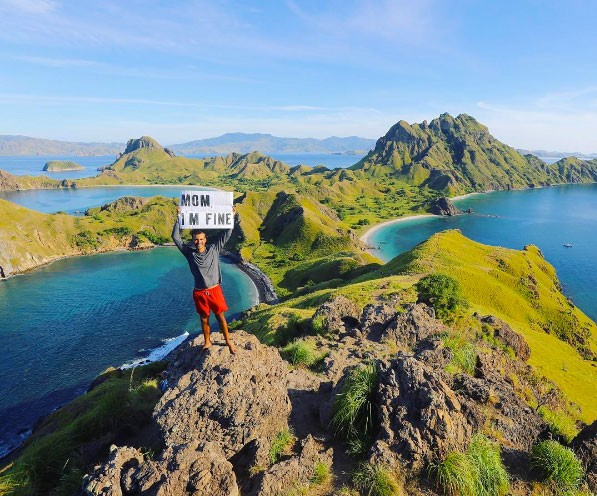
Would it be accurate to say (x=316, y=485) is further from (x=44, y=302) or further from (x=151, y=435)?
(x=44, y=302)

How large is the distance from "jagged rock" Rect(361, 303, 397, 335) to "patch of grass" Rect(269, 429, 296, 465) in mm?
13584

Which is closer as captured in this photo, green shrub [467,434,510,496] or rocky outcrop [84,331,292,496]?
rocky outcrop [84,331,292,496]

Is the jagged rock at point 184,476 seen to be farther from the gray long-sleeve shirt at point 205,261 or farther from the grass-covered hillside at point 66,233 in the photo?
the grass-covered hillside at point 66,233

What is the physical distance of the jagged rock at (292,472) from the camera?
9.30m

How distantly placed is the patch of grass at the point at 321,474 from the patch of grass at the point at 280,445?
131cm

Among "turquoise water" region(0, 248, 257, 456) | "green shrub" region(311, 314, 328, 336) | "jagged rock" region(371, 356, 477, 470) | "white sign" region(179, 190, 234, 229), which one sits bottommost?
"turquoise water" region(0, 248, 257, 456)

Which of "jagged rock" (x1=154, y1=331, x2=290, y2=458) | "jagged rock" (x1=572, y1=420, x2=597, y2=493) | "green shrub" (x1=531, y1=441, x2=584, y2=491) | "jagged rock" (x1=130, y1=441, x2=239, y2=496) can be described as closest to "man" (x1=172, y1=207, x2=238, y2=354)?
"jagged rock" (x1=154, y1=331, x2=290, y2=458)

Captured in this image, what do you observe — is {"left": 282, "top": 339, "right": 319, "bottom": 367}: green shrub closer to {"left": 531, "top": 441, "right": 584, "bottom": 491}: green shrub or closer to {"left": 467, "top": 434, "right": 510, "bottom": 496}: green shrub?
{"left": 467, "top": 434, "right": 510, "bottom": 496}: green shrub

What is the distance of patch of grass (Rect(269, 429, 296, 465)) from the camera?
10.7 metres

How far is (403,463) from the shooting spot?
397 inches

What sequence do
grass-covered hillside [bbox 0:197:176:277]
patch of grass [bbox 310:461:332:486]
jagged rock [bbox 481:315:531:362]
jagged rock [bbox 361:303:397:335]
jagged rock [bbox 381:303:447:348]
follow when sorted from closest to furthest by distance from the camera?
patch of grass [bbox 310:461:332:486]
jagged rock [bbox 381:303:447:348]
jagged rock [bbox 361:303:397:335]
jagged rock [bbox 481:315:531:362]
grass-covered hillside [bbox 0:197:176:277]

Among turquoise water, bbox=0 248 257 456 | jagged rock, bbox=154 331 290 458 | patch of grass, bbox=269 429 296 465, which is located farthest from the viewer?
turquoise water, bbox=0 248 257 456

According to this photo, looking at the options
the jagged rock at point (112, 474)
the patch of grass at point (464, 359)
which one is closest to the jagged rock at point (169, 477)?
the jagged rock at point (112, 474)

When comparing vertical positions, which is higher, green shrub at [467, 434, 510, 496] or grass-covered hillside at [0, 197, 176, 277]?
green shrub at [467, 434, 510, 496]
